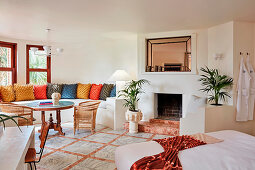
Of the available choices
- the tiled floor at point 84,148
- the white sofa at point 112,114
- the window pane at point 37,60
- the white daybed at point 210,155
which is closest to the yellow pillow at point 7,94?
the white sofa at point 112,114

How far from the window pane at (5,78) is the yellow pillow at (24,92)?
23.2 inches

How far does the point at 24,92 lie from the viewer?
5145mm

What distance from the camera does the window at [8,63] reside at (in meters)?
5.34

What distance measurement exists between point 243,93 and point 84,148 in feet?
10.7

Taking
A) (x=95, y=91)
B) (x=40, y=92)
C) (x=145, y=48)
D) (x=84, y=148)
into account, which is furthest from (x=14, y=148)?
(x=40, y=92)

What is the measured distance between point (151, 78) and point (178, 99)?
0.87m

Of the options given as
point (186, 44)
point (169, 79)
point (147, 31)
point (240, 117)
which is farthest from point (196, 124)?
point (147, 31)

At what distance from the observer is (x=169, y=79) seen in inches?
178

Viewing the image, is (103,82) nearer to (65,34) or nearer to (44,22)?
(65,34)

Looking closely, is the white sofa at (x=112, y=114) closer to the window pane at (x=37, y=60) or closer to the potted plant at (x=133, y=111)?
the potted plant at (x=133, y=111)

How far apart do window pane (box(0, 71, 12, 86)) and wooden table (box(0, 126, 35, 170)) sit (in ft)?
14.1

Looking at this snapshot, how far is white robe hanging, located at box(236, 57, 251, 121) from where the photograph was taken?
3.68 metres

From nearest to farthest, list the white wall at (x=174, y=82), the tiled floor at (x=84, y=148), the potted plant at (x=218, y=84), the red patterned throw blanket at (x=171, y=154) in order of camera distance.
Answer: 1. the red patterned throw blanket at (x=171, y=154)
2. the tiled floor at (x=84, y=148)
3. the potted plant at (x=218, y=84)
4. the white wall at (x=174, y=82)

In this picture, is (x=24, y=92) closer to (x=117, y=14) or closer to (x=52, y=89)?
(x=52, y=89)
